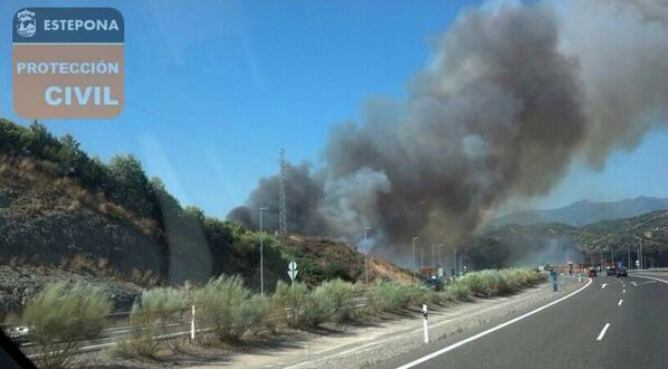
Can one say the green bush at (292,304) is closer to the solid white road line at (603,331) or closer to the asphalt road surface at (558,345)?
the asphalt road surface at (558,345)

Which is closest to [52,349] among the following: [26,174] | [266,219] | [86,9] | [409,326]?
[86,9]

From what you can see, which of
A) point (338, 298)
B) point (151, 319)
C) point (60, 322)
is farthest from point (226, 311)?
point (338, 298)

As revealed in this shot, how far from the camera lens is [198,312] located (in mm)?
15062

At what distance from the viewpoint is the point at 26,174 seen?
34.2 metres

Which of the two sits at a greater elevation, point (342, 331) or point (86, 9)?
point (86, 9)

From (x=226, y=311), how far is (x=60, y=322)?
4635mm

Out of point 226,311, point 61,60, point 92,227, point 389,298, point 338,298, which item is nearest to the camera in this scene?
point 61,60

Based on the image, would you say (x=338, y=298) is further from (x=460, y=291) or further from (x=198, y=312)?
(x=460, y=291)

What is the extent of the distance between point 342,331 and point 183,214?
2621cm

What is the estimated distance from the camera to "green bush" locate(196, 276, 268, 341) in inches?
590

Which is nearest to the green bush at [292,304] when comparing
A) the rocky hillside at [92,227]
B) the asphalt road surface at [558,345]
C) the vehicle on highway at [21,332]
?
the asphalt road surface at [558,345]

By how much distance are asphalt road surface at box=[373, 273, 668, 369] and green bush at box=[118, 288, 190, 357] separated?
4.09m

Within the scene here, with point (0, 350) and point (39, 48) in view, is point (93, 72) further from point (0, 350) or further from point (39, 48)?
point (0, 350)

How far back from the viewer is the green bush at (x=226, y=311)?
14977 mm
